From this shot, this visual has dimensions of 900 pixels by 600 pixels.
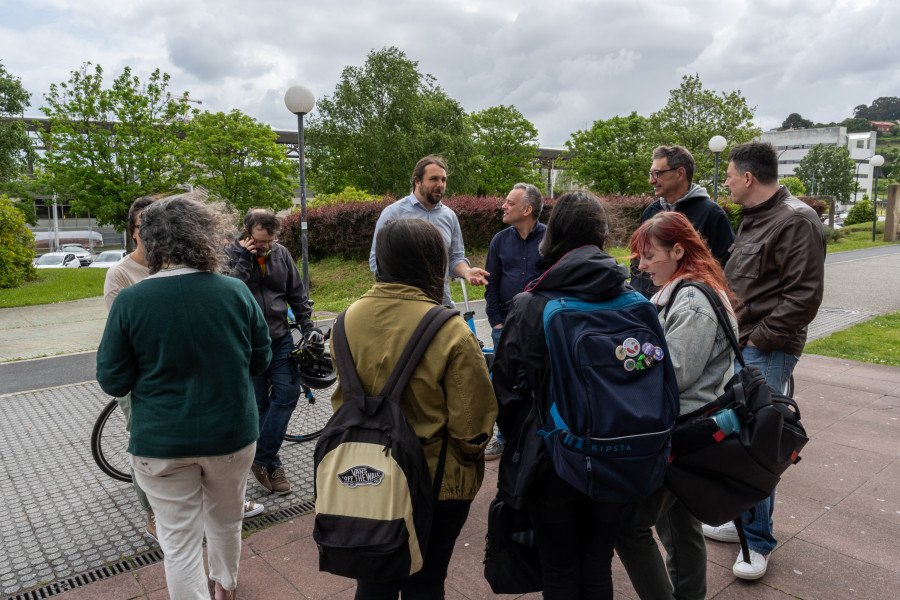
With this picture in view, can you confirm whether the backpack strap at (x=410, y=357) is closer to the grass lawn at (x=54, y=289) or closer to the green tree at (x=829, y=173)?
the grass lawn at (x=54, y=289)

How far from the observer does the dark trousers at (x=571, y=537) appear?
203cm

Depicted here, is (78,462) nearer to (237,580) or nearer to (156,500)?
(237,580)

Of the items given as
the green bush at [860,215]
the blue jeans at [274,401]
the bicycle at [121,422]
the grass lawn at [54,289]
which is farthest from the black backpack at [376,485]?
the green bush at [860,215]

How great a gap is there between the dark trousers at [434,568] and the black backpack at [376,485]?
107mm

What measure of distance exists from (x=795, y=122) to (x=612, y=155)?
145 meters

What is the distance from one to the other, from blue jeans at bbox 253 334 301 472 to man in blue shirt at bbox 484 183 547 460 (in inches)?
55.5

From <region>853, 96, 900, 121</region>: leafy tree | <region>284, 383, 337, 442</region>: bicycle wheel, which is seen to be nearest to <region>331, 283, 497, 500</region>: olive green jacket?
<region>284, 383, 337, 442</region>: bicycle wheel

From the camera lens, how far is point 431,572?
6.91ft

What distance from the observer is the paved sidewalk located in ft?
9.63

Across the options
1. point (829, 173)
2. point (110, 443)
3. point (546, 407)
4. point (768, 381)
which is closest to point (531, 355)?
point (546, 407)

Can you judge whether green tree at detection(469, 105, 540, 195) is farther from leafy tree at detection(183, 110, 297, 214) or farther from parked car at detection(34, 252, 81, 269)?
parked car at detection(34, 252, 81, 269)

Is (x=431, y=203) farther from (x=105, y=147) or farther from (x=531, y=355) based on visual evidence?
(x=105, y=147)

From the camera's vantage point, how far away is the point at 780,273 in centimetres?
302

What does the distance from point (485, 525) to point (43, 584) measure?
93.0 inches
